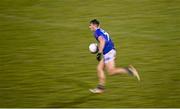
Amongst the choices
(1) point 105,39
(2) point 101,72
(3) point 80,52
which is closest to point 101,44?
(1) point 105,39

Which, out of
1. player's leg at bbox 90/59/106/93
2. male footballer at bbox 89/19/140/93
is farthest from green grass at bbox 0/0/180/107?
male footballer at bbox 89/19/140/93

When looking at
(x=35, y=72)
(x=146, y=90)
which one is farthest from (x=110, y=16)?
(x=146, y=90)

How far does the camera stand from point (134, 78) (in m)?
13.0

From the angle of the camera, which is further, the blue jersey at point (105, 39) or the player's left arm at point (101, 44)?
the blue jersey at point (105, 39)

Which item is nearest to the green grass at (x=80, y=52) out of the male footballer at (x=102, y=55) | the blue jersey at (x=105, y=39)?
the male footballer at (x=102, y=55)

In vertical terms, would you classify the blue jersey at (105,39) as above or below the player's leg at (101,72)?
above

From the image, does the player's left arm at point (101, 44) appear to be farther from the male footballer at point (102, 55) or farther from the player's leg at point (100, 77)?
the player's leg at point (100, 77)

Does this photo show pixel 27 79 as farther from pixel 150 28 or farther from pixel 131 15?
pixel 131 15

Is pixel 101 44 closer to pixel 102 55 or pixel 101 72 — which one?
pixel 102 55

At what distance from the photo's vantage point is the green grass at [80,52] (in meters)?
11.7

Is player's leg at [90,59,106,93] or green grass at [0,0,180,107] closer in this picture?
player's leg at [90,59,106,93]

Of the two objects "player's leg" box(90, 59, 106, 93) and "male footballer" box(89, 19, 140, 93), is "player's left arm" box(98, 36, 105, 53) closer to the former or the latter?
"male footballer" box(89, 19, 140, 93)

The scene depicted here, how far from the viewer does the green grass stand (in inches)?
462

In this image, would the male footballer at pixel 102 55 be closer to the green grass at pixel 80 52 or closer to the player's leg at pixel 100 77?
the player's leg at pixel 100 77
